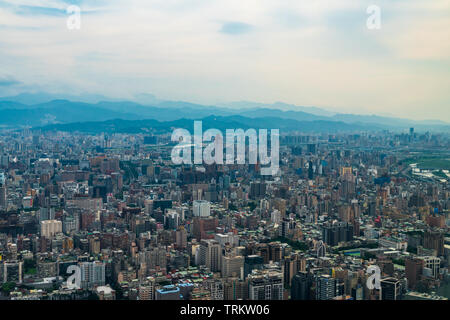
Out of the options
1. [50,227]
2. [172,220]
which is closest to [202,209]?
[172,220]

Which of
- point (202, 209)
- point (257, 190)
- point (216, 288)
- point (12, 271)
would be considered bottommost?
point (12, 271)

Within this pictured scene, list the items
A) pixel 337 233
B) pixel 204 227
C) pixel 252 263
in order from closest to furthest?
pixel 252 263 < pixel 337 233 < pixel 204 227

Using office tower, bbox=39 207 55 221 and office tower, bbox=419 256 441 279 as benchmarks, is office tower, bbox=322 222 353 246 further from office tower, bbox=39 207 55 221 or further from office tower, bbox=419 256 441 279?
office tower, bbox=39 207 55 221

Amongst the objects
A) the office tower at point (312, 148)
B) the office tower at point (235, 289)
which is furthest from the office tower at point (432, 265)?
the office tower at point (312, 148)

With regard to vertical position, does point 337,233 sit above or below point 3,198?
below

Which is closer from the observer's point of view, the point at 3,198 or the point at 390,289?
the point at 390,289

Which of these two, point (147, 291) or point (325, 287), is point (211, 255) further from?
point (325, 287)
